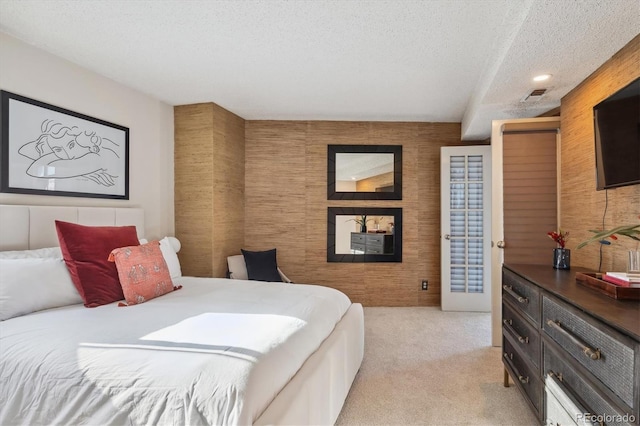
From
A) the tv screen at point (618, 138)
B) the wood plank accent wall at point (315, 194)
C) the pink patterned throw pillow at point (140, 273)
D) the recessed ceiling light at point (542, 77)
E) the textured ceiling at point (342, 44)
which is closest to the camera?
the tv screen at point (618, 138)

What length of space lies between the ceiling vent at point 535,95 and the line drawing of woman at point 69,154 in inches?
142

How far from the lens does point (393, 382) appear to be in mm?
2459

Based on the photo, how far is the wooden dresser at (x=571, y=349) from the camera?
1.10 meters

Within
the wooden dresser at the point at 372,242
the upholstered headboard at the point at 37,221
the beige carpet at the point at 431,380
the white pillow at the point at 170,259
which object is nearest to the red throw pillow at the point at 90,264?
the upholstered headboard at the point at 37,221

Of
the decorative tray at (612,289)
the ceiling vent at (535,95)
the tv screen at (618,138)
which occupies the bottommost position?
the decorative tray at (612,289)

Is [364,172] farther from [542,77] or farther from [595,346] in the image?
[595,346]

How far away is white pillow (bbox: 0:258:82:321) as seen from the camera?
6.07 ft

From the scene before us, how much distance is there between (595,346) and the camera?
49.4 inches

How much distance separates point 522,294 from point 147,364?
1989 millimetres

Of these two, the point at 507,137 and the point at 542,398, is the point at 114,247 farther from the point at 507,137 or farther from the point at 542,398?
the point at 507,137

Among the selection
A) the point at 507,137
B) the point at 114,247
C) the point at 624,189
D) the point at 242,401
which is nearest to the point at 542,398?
the point at 624,189

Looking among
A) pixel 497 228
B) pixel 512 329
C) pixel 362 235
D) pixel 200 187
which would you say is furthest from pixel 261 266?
pixel 512 329

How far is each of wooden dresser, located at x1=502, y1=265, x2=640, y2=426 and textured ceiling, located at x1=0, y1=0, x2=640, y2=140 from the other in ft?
4.40

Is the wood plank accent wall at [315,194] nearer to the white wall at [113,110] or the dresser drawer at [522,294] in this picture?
the white wall at [113,110]
